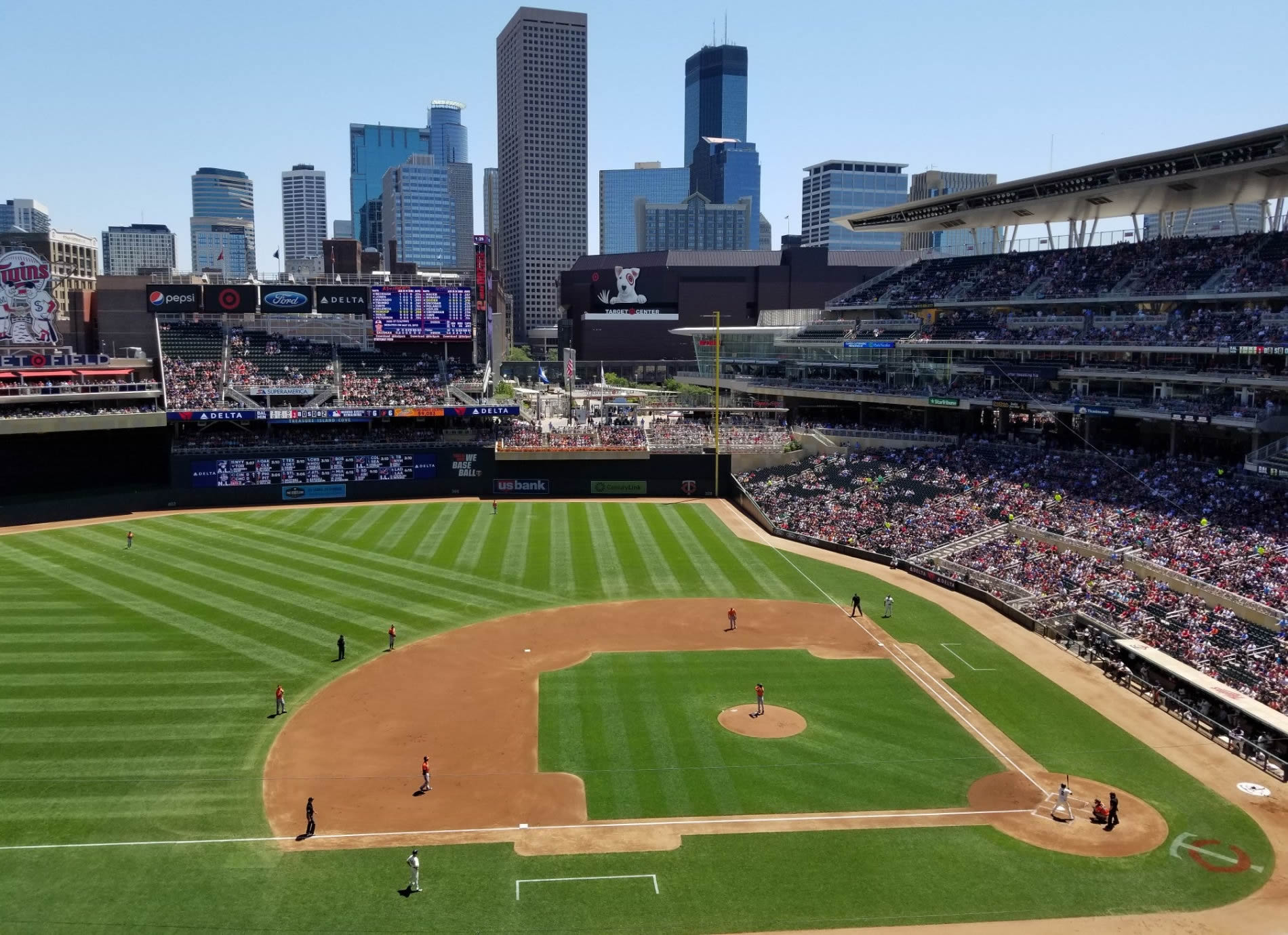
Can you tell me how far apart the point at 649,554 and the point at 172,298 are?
130ft

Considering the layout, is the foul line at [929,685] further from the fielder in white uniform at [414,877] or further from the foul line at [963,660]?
the fielder in white uniform at [414,877]

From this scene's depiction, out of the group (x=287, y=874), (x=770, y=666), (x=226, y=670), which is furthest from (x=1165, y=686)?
(x=226, y=670)

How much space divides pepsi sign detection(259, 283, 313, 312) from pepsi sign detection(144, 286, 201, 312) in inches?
170

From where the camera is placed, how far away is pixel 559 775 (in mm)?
24406

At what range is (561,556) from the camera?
47.0 m

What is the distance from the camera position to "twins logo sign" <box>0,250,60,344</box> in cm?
5753

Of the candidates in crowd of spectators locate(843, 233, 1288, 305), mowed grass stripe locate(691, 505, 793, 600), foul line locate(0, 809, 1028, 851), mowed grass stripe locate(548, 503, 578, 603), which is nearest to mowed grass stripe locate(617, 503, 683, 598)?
mowed grass stripe locate(548, 503, 578, 603)

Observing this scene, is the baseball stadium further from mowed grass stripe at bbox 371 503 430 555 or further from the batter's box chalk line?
mowed grass stripe at bbox 371 503 430 555

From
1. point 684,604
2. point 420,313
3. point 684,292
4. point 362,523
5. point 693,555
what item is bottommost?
point 684,604

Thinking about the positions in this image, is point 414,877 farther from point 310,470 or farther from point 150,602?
point 310,470

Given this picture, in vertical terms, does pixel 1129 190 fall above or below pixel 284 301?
above

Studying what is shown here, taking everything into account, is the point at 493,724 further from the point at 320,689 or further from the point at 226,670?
the point at 226,670

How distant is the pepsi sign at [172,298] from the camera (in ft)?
212

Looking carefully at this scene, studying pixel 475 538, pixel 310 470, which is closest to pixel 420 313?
pixel 310 470
